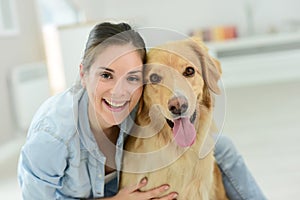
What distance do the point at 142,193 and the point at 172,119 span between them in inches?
9.0

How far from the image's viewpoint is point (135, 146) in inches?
31.8

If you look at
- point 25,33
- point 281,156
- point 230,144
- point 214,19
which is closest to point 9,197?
point 230,144

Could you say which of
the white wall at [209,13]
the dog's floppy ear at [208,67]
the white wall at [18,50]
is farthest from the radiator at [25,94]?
the dog's floppy ear at [208,67]

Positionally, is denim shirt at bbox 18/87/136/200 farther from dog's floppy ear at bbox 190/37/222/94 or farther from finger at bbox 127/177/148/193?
dog's floppy ear at bbox 190/37/222/94

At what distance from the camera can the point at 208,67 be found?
0.73 metres

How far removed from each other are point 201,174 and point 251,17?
4.23m

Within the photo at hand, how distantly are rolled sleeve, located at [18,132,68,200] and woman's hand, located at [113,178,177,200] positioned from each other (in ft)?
0.48

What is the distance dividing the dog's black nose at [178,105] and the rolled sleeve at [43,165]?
298 mm

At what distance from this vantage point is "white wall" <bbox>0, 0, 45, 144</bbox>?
9.45 ft

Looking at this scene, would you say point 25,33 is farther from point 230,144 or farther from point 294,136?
point 230,144

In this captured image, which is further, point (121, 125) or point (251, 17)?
point (251, 17)

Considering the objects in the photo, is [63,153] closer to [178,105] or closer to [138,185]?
[138,185]

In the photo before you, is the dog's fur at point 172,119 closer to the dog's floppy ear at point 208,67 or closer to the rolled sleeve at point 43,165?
the dog's floppy ear at point 208,67

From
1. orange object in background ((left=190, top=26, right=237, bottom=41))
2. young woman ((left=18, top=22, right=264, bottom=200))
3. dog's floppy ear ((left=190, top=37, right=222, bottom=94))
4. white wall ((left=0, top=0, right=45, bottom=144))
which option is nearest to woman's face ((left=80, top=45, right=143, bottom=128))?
young woman ((left=18, top=22, right=264, bottom=200))
